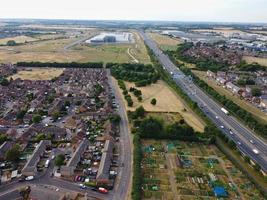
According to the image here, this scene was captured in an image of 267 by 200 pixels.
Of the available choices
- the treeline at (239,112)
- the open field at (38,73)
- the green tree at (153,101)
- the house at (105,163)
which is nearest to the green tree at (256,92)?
the treeline at (239,112)

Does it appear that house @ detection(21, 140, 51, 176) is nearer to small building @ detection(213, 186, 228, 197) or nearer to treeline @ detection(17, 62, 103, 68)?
small building @ detection(213, 186, 228, 197)

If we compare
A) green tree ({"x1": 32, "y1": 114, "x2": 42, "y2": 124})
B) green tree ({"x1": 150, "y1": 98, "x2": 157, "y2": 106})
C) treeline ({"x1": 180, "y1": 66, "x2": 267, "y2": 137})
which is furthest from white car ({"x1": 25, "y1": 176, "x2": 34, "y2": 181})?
treeline ({"x1": 180, "y1": 66, "x2": 267, "y2": 137})

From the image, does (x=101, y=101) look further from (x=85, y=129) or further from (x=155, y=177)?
(x=155, y=177)

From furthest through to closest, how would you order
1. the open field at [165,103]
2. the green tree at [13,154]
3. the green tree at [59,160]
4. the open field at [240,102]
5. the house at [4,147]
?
the open field at [240,102], the open field at [165,103], the house at [4,147], the green tree at [13,154], the green tree at [59,160]

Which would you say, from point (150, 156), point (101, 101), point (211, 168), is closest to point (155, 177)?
point (150, 156)

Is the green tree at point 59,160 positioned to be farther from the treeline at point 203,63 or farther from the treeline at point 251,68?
the treeline at point 251,68

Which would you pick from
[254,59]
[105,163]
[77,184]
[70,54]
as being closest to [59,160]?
[77,184]
